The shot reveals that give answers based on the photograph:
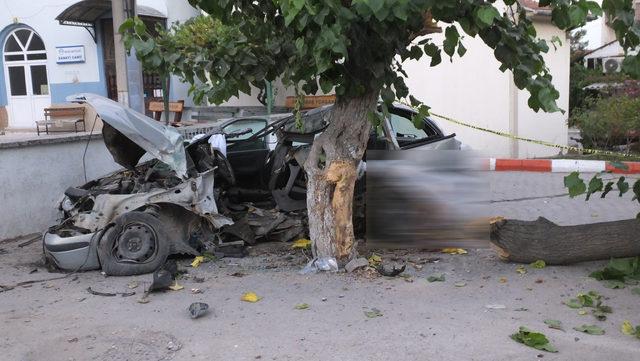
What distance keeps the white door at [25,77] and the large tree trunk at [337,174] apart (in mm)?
15141

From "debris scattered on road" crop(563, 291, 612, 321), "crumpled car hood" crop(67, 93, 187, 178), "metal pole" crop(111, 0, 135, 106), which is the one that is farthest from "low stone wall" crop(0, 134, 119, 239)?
"debris scattered on road" crop(563, 291, 612, 321)

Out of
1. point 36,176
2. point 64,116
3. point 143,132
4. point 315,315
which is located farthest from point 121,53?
point 315,315

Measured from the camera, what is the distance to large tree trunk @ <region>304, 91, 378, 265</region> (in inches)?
226

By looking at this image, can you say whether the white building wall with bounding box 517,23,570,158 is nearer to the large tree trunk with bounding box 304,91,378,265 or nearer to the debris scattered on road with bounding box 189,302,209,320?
the large tree trunk with bounding box 304,91,378,265

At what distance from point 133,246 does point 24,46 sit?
1514 centimetres

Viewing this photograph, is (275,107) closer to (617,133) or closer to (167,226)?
(617,133)

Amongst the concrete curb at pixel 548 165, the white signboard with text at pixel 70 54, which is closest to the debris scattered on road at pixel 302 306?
the concrete curb at pixel 548 165

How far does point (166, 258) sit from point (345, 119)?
6.91 feet

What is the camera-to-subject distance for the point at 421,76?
14227 millimetres

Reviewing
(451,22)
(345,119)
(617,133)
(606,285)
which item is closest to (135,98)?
(345,119)

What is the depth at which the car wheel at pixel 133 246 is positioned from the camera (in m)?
5.92

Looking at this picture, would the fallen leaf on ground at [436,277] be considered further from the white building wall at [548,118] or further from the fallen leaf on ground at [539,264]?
the white building wall at [548,118]

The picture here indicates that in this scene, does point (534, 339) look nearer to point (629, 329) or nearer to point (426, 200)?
point (629, 329)

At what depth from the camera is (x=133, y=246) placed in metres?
5.98
